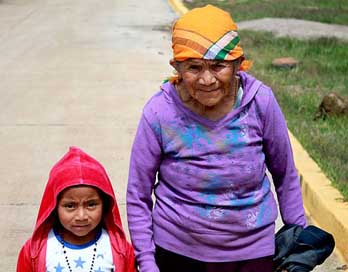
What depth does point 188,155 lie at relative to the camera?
3.08 metres

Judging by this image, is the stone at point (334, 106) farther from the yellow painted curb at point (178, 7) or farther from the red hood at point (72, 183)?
the yellow painted curb at point (178, 7)

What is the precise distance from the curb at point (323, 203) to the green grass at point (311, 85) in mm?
66

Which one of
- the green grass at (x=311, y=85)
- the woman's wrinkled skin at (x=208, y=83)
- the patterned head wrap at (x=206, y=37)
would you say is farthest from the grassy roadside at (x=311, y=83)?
the patterned head wrap at (x=206, y=37)

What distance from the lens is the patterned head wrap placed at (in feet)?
9.68

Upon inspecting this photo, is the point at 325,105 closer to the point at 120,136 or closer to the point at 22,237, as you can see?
the point at 120,136

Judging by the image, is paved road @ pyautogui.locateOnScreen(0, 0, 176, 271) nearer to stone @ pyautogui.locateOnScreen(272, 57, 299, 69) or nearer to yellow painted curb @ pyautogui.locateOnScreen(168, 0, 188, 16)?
yellow painted curb @ pyautogui.locateOnScreen(168, 0, 188, 16)

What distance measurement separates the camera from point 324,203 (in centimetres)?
575

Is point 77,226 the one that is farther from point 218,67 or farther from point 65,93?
point 65,93

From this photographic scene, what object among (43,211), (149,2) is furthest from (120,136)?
(149,2)

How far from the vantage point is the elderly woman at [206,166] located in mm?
3018

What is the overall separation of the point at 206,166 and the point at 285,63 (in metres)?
8.26

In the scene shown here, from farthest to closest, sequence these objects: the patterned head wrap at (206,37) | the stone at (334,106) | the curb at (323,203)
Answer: the stone at (334,106) → the curb at (323,203) → the patterned head wrap at (206,37)

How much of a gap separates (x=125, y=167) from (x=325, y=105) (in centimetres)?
204

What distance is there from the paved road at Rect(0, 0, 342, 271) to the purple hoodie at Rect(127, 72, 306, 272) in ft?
7.48
